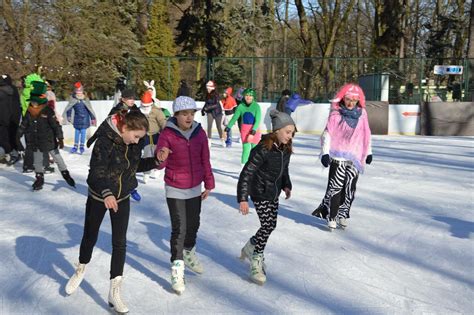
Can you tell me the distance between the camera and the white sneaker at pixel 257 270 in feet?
13.4

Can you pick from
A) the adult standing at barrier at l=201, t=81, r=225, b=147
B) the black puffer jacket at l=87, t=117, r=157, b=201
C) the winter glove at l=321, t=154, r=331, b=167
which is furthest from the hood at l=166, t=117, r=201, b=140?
the adult standing at barrier at l=201, t=81, r=225, b=147

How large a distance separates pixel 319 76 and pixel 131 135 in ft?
55.0

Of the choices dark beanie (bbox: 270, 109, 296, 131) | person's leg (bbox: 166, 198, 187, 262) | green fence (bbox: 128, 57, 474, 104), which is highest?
green fence (bbox: 128, 57, 474, 104)

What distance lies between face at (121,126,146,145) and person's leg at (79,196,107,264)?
0.49 metres

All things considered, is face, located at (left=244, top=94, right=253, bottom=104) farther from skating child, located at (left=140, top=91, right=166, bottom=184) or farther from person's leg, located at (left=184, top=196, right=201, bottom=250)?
person's leg, located at (left=184, top=196, right=201, bottom=250)

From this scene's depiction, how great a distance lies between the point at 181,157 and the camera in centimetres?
390

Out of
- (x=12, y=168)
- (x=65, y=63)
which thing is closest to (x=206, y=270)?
(x=12, y=168)

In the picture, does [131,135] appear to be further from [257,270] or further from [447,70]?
[447,70]

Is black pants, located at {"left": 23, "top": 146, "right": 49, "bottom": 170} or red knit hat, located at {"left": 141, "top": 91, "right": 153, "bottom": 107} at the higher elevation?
red knit hat, located at {"left": 141, "top": 91, "right": 153, "bottom": 107}

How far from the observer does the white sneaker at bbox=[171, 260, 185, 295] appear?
12.6 ft

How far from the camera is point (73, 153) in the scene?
11.9 meters

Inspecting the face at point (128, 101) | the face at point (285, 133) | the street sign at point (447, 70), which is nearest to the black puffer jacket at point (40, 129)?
the face at point (128, 101)

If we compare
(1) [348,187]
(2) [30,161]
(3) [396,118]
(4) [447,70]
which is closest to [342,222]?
(1) [348,187]

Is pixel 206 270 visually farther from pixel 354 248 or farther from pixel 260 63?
pixel 260 63
